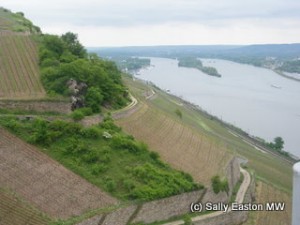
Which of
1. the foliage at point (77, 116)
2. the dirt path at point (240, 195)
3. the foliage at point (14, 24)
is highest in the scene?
the foliage at point (14, 24)

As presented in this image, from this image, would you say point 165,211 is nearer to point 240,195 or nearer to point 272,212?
point 240,195

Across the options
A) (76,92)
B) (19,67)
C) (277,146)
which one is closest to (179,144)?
(76,92)

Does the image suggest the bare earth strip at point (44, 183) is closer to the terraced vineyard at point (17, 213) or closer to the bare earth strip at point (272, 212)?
the terraced vineyard at point (17, 213)

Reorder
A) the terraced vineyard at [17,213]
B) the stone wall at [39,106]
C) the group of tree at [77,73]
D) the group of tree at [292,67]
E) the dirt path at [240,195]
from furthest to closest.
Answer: the group of tree at [292,67] < the group of tree at [77,73] < the stone wall at [39,106] < the dirt path at [240,195] < the terraced vineyard at [17,213]

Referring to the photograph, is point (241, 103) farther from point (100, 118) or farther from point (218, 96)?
point (100, 118)

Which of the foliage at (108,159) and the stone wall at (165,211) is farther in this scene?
the foliage at (108,159)

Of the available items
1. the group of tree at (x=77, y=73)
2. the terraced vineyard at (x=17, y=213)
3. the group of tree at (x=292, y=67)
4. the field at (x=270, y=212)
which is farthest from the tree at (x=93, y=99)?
the group of tree at (x=292, y=67)

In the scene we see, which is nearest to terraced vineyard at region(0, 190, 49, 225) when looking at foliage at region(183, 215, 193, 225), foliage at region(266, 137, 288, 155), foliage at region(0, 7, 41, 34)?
foliage at region(183, 215, 193, 225)

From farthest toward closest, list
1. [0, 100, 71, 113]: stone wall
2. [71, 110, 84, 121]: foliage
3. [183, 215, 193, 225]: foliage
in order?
[71, 110, 84, 121]: foliage, [0, 100, 71, 113]: stone wall, [183, 215, 193, 225]: foliage

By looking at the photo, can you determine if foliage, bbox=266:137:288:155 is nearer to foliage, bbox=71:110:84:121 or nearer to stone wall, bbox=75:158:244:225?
stone wall, bbox=75:158:244:225
